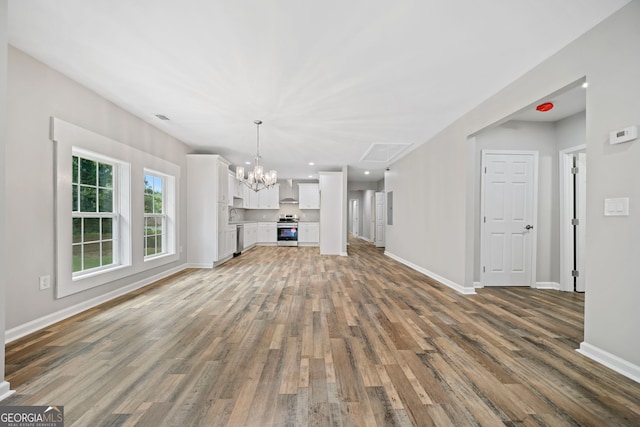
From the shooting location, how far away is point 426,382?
1.71 meters

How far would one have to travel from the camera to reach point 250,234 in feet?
28.5

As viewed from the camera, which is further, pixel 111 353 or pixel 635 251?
pixel 111 353

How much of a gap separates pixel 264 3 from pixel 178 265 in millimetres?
4705

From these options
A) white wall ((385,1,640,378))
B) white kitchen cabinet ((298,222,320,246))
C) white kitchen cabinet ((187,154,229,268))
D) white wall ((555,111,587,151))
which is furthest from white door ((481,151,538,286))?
white kitchen cabinet ((298,222,320,246))

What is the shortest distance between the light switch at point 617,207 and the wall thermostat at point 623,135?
0.41 metres

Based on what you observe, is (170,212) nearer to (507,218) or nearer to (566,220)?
(507,218)

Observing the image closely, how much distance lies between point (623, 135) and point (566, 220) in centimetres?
269

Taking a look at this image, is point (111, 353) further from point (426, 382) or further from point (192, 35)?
point (192, 35)

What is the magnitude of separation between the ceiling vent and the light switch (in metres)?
3.61

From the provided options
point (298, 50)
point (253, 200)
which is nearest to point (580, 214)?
point (298, 50)

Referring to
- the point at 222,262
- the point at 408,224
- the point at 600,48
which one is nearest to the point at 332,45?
the point at 600,48

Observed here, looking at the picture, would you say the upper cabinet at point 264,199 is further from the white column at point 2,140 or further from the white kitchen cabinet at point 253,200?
the white column at point 2,140

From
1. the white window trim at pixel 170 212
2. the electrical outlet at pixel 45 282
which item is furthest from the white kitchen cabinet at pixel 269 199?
the electrical outlet at pixel 45 282

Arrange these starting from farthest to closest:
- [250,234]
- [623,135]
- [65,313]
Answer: [250,234] → [65,313] → [623,135]
